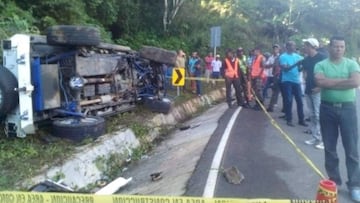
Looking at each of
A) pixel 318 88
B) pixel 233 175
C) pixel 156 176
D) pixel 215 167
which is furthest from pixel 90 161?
pixel 318 88

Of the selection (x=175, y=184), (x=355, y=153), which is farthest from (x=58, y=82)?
(x=355, y=153)

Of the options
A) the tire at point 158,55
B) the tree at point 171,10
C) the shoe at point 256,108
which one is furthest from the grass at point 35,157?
the tree at point 171,10

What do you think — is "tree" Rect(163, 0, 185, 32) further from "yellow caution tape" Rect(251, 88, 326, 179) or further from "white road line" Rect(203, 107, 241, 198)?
"white road line" Rect(203, 107, 241, 198)

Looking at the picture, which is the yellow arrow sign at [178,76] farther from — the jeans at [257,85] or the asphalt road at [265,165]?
the asphalt road at [265,165]

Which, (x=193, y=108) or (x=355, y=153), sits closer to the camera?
(x=355, y=153)

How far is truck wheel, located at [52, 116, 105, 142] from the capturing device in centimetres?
774

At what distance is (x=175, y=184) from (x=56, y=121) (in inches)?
106

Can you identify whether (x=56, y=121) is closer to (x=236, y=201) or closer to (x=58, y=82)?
(x=58, y=82)

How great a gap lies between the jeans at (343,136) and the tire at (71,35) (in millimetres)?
4256

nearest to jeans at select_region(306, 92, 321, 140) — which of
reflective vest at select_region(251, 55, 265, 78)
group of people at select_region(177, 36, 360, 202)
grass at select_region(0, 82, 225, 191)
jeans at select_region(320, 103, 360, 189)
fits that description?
group of people at select_region(177, 36, 360, 202)

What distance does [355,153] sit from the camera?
5.59 metres

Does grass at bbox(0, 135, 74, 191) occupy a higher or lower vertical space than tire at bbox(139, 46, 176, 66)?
lower

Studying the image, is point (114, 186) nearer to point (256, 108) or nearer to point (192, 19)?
point (256, 108)

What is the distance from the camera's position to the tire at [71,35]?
7.73 metres
